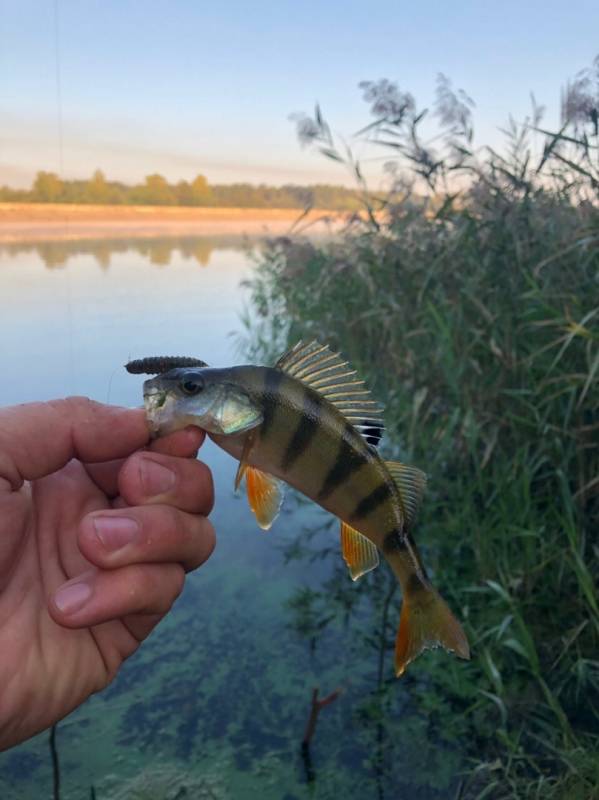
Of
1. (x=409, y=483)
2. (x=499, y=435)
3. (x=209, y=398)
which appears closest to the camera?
(x=209, y=398)

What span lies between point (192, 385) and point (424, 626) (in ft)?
2.92

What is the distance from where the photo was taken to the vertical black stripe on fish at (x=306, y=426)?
1637 millimetres

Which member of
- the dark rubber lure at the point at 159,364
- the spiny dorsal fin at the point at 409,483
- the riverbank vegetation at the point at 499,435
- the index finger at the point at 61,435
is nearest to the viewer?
the dark rubber lure at the point at 159,364

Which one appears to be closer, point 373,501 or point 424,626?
point 373,501

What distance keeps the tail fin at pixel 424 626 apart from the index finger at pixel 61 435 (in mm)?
875

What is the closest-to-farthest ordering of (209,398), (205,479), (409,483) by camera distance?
(209,398) → (409,483) → (205,479)

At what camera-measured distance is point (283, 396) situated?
5.41 feet

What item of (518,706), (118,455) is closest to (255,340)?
(518,706)

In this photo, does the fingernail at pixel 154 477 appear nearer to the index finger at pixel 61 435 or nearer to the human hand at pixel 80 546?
the human hand at pixel 80 546

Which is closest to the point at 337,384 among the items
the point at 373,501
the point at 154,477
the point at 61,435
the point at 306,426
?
the point at 306,426

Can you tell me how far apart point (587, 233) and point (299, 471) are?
11.5 ft

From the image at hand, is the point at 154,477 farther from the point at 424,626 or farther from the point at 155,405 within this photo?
the point at 424,626

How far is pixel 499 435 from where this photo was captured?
5.01 m

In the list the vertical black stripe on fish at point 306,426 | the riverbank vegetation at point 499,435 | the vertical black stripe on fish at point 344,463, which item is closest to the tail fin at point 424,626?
the vertical black stripe on fish at point 344,463
